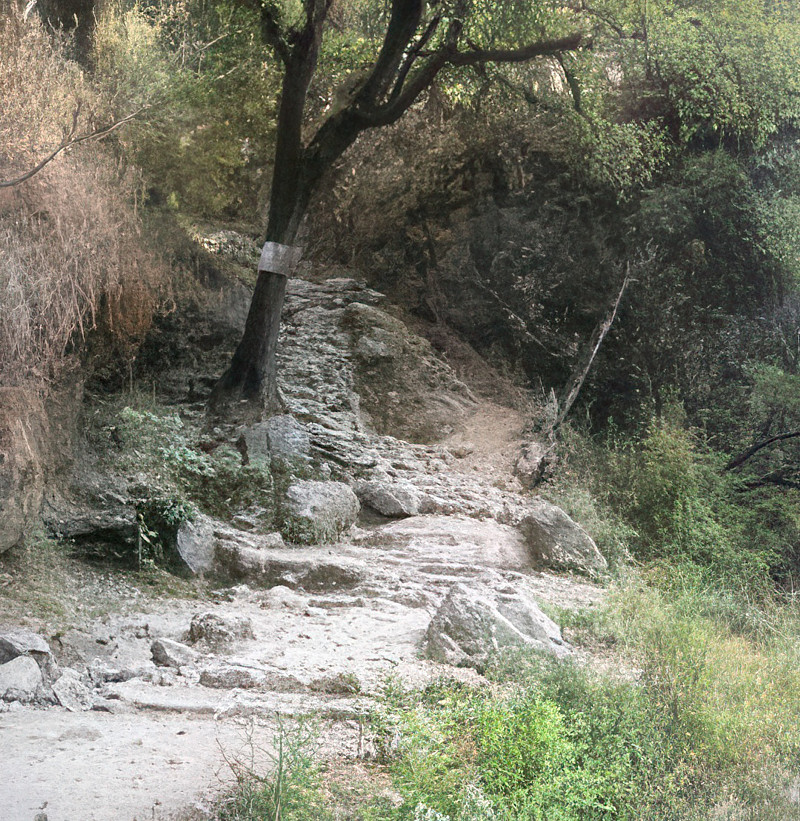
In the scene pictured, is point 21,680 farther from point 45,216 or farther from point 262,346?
point 262,346

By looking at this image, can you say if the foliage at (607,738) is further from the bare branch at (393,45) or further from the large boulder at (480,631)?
the bare branch at (393,45)

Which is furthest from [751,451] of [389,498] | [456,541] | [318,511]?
[318,511]

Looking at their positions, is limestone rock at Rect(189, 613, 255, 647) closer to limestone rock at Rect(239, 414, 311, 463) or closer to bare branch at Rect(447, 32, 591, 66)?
limestone rock at Rect(239, 414, 311, 463)

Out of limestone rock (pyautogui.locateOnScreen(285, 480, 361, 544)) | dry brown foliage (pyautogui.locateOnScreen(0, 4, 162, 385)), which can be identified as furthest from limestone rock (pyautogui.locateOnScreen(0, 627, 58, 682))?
limestone rock (pyautogui.locateOnScreen(285, 480, 361, 544))

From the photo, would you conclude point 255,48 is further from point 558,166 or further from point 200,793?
point 200,793

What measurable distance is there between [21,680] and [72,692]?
0.88ft

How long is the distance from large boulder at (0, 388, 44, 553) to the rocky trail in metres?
0.31

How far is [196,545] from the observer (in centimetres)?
727

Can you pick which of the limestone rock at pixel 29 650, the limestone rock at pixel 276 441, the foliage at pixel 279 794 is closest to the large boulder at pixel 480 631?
the foliage at pixel 279 794

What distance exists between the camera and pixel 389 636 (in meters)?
6.08

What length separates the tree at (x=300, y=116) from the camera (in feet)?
32.1

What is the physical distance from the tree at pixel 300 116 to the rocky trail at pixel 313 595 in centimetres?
72

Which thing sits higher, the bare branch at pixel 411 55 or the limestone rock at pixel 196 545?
the bare branch at pixel 411 55

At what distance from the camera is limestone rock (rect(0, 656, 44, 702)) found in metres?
4.35
